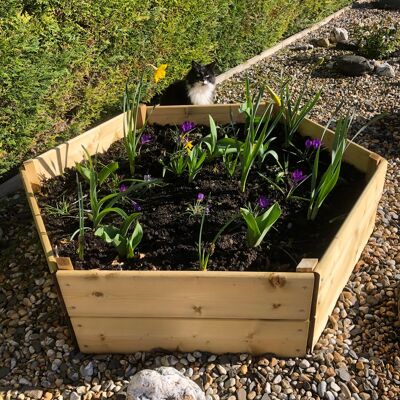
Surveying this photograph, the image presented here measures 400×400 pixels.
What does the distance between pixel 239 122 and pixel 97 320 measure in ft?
6.20

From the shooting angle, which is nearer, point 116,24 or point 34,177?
point 34,177

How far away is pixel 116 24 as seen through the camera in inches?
150

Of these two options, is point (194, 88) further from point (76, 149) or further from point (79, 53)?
point (76, 149)

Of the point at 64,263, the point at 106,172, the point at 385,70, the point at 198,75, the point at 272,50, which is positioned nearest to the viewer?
the point at 64,263

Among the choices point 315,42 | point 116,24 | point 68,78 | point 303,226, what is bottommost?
point 315,42

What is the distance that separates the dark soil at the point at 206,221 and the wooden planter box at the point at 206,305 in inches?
7.4

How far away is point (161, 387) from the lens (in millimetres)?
1853

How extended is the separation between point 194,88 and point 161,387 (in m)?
2.94

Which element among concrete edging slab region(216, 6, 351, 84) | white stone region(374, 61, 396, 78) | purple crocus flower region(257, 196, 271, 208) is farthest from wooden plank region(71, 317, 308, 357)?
white stone region(374, 61, 396, 78)

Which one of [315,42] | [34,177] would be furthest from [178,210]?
[315,42]

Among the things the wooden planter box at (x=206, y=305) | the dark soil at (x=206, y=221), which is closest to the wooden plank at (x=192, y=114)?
the dark soil at (x=206, y=221)

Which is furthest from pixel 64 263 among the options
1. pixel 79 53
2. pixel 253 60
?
pixel 253 60

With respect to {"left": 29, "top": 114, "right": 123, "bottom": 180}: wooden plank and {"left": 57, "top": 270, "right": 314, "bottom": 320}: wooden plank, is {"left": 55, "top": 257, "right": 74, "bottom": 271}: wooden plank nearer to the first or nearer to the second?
{"left": 57, "top": 270, "right": 314, "bottom": 320}: wooden plank

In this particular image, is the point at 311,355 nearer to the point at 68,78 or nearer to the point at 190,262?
the point at 190,262
